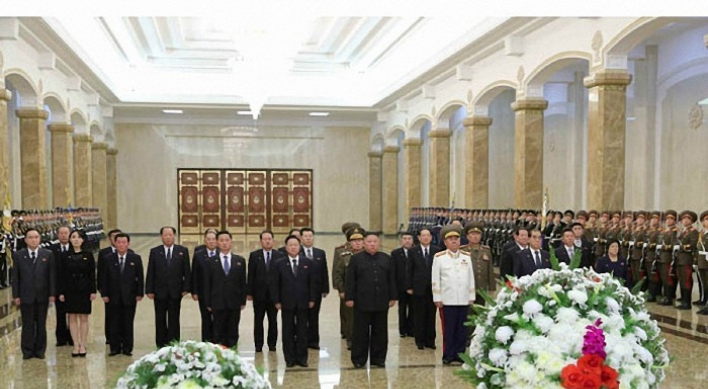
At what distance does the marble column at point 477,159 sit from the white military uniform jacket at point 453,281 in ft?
36.2

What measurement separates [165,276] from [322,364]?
1918mm

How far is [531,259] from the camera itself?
24.9 feet

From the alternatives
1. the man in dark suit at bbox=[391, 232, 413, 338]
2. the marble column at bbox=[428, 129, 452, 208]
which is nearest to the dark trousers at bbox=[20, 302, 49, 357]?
the man in dark suit at bbox=[391, 232, 413, 338]

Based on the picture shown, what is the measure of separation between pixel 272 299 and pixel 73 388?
6.58 ft

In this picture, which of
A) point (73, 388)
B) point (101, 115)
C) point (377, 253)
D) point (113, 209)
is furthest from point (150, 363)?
point (113, 209)

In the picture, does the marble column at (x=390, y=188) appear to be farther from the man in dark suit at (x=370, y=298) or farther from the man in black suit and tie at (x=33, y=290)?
the man in black suit and tie at (x=33, y=290)

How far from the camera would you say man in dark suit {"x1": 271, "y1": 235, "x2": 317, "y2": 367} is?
277 inches

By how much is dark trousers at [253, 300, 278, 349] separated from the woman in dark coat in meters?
1.69

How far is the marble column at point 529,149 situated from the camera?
49.2ft

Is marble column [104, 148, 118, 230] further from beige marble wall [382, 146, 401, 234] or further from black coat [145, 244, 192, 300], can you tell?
black coat [145, 244, 192, 300]

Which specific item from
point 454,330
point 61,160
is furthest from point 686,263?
point 61,160

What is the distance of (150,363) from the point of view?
240 cm

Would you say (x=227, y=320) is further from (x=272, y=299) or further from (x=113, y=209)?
(x=113, y=209)

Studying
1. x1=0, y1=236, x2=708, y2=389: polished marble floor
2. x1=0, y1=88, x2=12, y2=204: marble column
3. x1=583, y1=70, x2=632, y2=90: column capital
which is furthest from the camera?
x1=0, y1=88, x2=12, y2=204: marble column
